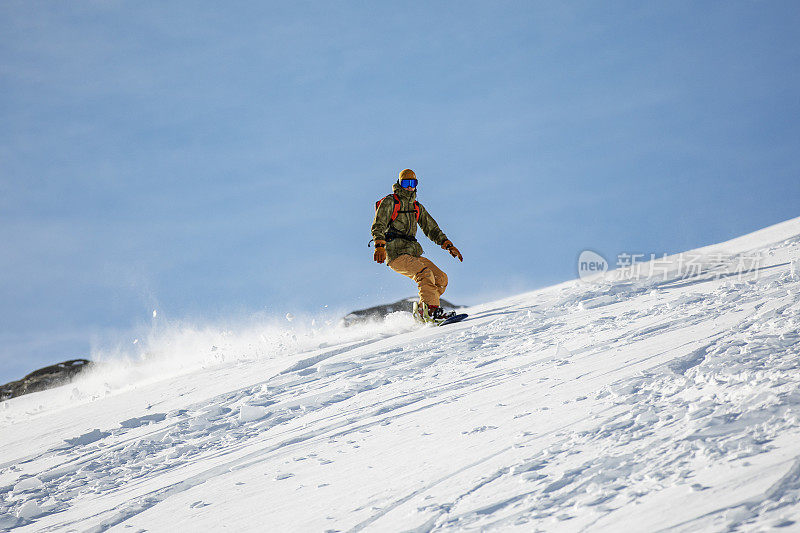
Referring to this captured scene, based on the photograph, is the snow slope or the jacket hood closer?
the snow slope

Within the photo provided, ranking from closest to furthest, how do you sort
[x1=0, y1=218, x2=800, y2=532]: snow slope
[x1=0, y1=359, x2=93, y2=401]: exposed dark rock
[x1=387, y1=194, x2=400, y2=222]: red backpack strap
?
1. [x1=0, y1=218, x2=800, y2=532]: snow slope
2. [x1=387, y1=194, x2=400, y2=222]: red backpack strap
3. [x1=0, y1=359, x2=93, y2=401]: exposed dark rock


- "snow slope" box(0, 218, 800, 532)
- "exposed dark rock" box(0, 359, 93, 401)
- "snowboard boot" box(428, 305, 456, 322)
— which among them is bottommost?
"snow slope" box(0, 218, 800, 532)

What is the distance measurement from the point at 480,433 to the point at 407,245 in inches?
194

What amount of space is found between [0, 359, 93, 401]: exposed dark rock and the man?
25.3ft

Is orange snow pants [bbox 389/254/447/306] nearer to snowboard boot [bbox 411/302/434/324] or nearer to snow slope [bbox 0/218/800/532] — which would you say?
snowboard boot [bbox 411/302/434/324]

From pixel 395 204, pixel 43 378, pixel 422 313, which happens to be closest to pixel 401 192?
pixel 395 204

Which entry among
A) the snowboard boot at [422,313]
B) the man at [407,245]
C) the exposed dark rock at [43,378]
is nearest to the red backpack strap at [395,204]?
the man at [407,245]

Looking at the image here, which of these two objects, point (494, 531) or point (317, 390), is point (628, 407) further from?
point (317, 390)

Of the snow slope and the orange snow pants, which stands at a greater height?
the orange snow pants

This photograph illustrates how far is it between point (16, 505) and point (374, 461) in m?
2.62

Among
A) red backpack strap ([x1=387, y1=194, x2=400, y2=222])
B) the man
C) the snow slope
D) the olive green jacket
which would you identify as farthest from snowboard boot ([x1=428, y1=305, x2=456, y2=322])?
red backpack strap ([x1=387, y1=194, x2=400, y2=222])

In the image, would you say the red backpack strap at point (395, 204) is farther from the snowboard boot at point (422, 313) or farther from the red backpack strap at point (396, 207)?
the snowboard boot at point (422, 313)

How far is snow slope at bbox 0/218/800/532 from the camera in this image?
2787 mm

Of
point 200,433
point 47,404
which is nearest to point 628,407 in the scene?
point 200,433
